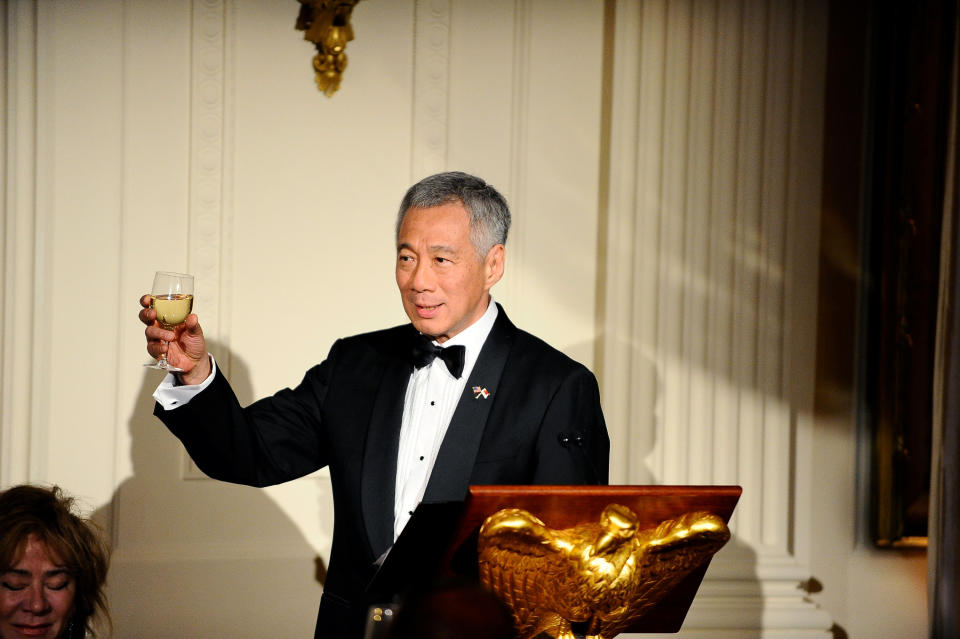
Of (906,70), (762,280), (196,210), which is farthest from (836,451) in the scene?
(196,210)

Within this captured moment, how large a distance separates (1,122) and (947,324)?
10.4 feet

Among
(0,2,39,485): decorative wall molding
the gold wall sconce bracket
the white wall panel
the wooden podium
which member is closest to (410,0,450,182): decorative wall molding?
the gold wall sconce bracket

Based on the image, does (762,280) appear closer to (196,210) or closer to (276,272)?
(276,272)

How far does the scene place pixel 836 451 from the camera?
4297 mm

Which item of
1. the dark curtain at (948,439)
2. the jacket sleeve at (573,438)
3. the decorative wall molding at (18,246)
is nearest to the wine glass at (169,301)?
the jacket sleeve at (573,438)

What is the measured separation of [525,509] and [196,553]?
233 centimetres

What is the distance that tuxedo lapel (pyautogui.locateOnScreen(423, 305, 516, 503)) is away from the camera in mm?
2527

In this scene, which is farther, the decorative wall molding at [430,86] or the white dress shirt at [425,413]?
the decorative wall molding at [430,86]

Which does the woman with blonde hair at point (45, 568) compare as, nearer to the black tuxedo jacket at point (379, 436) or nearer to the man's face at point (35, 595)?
the man's face at point (35, 595)

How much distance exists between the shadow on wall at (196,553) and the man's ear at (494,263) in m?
1.61

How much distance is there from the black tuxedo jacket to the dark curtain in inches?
47.5

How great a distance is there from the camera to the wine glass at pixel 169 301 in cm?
238

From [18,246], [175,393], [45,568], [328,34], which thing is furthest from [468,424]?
[18,246]

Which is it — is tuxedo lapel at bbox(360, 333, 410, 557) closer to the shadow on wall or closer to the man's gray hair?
the man's gray hair
